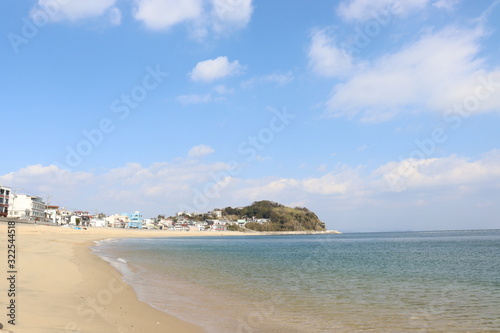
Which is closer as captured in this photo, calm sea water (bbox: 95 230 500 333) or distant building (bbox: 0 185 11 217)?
calm sea water (bbox: 95 230 500 333)

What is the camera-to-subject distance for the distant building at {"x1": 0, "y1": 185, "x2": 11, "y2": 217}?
10262 centimetres

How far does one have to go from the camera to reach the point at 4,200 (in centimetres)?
10444

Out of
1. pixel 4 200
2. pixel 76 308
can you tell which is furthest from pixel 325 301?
pixel 4 200

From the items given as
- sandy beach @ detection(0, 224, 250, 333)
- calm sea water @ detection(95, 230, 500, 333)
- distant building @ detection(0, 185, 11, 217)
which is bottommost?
calm sea water @ detection(95, 230, 500, 333)

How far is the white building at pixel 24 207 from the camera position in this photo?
11176cm

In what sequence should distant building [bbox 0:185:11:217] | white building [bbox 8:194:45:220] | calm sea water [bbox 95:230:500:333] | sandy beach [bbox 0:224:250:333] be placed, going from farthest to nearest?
white building [bbox 8:194:45:220], distant building [bbox 0:185:11:217], calm sea water [bbox 95:230:500:333], sandy beach [bbox 0:224:250:333]

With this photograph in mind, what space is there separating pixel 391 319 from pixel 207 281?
12.1m

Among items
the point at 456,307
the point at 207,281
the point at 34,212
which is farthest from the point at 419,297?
the point at 34,212

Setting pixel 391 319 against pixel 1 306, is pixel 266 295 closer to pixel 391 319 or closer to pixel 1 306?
pixel 391 319

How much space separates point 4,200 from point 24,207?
1221cm

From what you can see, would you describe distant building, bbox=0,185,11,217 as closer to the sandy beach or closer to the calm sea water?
the calm sea water

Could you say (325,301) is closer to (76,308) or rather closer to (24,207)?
(76,308)

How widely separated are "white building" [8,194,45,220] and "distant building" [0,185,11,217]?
167 inches

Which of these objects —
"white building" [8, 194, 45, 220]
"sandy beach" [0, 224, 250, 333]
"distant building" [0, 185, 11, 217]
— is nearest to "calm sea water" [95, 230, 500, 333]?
"sandy beach" [0, 224, 250, 333]
